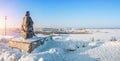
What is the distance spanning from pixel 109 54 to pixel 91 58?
6.24 ft

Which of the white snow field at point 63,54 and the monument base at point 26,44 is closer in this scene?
the white snow field at point 63,54

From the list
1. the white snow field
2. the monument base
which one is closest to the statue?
the monument base

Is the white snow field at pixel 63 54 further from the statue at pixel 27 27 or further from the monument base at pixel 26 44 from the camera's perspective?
the statue at pixel 27 27

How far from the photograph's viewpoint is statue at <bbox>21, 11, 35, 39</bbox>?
15602 mm

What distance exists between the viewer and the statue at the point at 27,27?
1560 cm

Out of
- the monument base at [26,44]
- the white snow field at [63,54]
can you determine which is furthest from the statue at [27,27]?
the white snow field at [63,54]

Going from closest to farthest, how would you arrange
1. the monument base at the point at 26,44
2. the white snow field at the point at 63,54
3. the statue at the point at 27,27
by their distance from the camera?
the white snow field at the point at 63,54
the monument base at the point at 26,44
the statue at the point at 27,27

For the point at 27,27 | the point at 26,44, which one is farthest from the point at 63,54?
the point at 27,27

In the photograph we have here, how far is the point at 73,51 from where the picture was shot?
15602 millimetres

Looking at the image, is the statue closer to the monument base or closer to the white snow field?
the monument base

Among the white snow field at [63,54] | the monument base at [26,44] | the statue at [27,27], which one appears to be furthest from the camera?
the statue at [27,27]

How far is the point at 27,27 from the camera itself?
15.8 m

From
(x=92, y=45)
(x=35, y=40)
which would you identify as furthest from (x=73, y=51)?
(x=35, y=40)

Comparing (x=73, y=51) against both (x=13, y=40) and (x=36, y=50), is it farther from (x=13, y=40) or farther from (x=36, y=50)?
(x=13, y=40)
